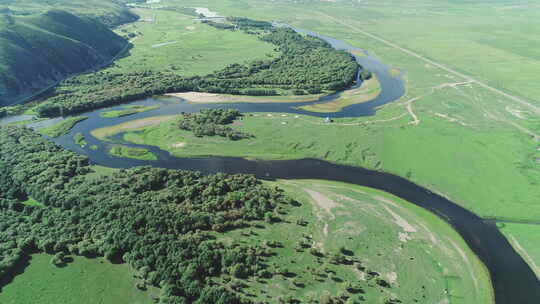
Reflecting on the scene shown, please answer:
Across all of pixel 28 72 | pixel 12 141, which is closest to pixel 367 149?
pixel 12 141

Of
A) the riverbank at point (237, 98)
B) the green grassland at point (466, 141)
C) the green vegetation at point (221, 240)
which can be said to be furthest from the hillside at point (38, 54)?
the green grassland at point (466, 141)

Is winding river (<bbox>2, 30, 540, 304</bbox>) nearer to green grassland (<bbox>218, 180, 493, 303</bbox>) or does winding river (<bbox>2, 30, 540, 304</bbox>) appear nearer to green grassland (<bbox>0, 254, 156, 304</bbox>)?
green grassland (<bbox>218, 180, 493, 303</bbox>)

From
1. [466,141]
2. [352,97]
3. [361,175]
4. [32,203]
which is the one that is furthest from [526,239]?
[32,203]

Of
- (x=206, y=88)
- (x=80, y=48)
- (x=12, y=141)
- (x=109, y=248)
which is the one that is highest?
(x=80, y=48)

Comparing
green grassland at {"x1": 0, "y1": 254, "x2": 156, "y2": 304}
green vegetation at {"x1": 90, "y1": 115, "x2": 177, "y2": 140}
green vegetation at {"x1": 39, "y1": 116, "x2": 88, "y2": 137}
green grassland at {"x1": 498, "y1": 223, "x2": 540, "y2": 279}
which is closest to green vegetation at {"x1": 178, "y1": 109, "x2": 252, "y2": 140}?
green vegetation at {"x1": 90, "y1": 115, "x2": 177, "y2": 140}

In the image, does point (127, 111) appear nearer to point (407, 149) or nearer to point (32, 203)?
point (32, 203)

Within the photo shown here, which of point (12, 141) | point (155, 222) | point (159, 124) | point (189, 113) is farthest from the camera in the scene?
point (189, 113)

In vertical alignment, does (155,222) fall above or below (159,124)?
below

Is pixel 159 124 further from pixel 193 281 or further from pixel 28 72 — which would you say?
pixel 28 72
